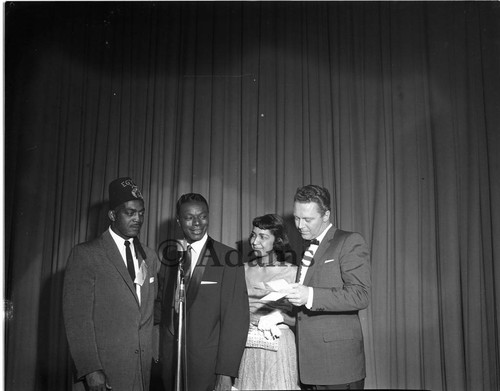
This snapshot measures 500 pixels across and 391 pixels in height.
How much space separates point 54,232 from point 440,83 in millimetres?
3313

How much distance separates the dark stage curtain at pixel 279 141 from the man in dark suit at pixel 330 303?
4.09 feet

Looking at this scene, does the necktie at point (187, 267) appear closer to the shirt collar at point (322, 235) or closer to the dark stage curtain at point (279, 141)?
the shirt collar at point (322, 235)

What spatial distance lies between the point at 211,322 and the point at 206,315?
5 centimetres

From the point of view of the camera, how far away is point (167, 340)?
2732 millimetres

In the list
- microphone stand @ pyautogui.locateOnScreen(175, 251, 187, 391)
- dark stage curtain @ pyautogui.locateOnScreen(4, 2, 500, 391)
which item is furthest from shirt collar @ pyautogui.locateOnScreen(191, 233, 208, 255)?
dark stage curtain @ pyautogui.locateOnScreen(4, 2, 500, 391)

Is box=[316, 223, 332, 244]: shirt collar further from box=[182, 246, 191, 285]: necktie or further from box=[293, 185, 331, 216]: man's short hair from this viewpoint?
box=[182, 246, 191, 285]: necktie

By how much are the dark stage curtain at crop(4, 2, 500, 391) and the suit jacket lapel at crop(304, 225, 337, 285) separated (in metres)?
1.26

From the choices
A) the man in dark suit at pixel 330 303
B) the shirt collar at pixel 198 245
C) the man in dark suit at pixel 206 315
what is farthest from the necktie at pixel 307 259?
the shirt collar at pixel 198 245

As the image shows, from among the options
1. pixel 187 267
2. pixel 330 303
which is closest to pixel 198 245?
pixel 187 267

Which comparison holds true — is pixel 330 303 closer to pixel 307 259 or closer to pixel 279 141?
pixel 307 259

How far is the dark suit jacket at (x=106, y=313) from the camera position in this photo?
252 centimetres

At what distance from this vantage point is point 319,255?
2625 mm

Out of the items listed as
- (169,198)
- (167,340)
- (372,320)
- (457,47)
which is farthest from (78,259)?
(457,47)

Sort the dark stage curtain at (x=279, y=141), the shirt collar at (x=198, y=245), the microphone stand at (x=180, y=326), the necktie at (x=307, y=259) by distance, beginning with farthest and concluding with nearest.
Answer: the dark stage curtain at (x=279, y=141), the shirt collar at (x=198, y=245), the necktie at (x=307, y=259), the microphone stand at (x=180, y=326)
